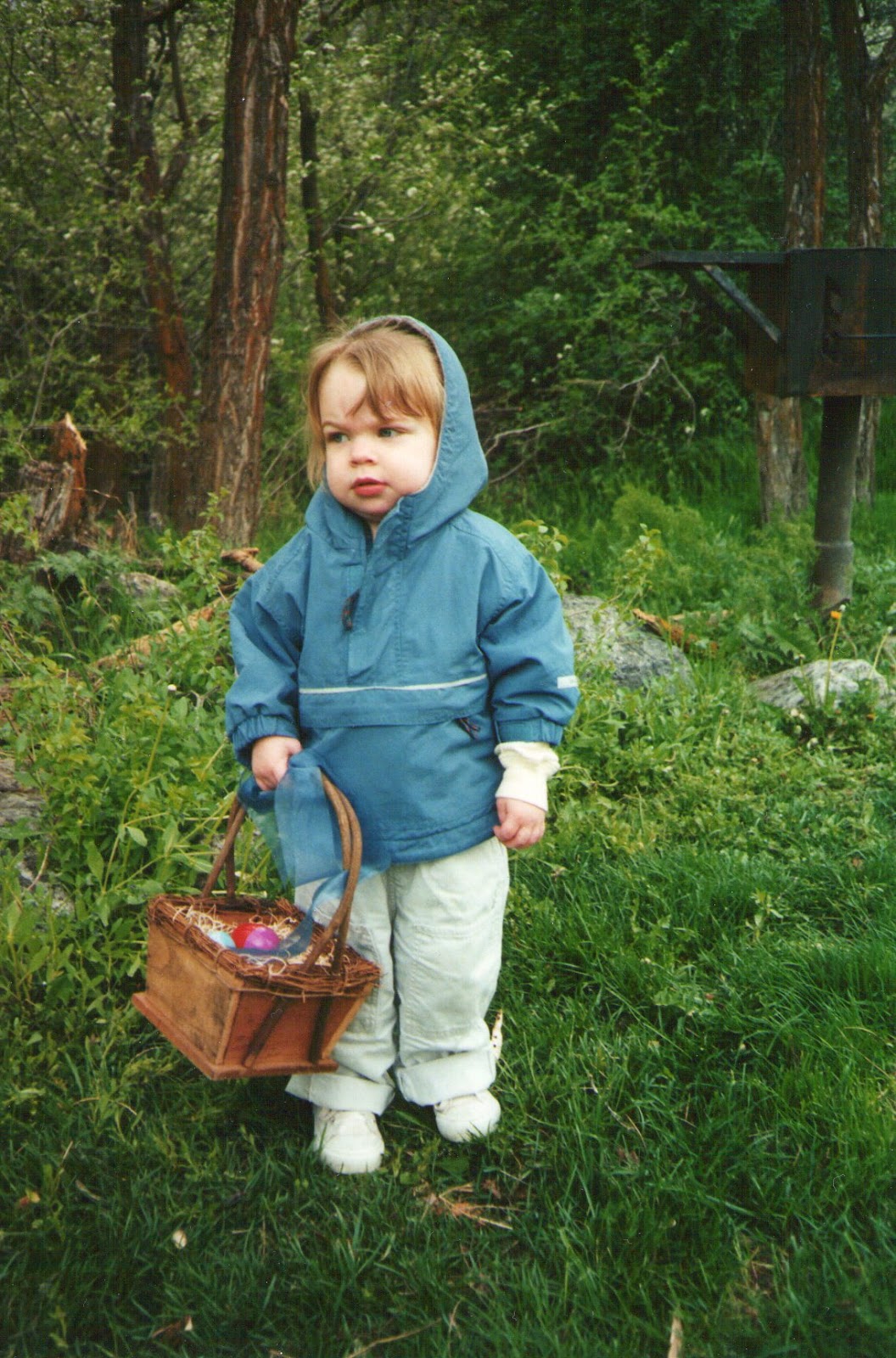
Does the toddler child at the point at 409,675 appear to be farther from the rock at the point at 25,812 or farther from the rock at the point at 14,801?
the rock at the point at 14,801

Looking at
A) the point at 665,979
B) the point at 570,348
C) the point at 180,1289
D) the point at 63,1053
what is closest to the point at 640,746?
the point at 665,979

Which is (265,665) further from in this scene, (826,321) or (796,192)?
(796,192)

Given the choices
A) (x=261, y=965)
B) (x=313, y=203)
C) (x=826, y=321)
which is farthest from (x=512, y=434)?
(x=261, y=965)

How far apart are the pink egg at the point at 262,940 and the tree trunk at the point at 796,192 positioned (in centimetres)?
567

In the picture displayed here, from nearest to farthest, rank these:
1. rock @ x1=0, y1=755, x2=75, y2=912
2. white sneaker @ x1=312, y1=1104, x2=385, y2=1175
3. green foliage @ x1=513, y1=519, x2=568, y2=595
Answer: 1. white sneaker @ x1=312, y1=1104, x2=385, y2=1175
2. rock @ x1=0, y1=755, x2=75, y2=912
3. green foliage @ x1=513, y1=519, x2=568, y2=595

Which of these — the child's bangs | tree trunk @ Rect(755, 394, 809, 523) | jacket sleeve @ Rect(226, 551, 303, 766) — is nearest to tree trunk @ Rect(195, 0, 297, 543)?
tree trunk @ Rect(755, 394, 809, 523)

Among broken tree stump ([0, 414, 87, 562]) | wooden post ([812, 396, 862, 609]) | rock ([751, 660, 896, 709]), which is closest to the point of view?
rock ([751, 660, 896, 709])

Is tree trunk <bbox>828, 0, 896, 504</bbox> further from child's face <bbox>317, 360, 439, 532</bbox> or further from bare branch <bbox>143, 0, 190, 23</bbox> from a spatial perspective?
child's face <bbox>317, 360, 439, 532</bbox>

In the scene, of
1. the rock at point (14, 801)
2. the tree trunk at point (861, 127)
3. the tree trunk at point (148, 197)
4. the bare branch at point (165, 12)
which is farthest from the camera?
the tree trunk at point (148, 197)

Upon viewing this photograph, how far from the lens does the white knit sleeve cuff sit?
8.55 ft

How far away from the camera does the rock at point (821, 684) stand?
15.9 ft

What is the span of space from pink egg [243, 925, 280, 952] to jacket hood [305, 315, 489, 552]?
0.83m

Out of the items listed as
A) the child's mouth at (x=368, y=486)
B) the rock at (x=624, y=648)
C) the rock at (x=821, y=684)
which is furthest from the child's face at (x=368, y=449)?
the rock at (x=821, y=684)

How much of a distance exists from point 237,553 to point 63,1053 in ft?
9.21
